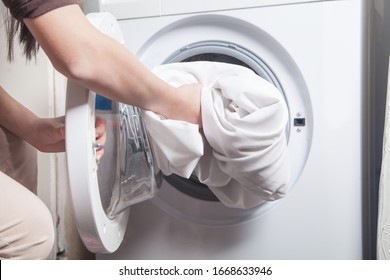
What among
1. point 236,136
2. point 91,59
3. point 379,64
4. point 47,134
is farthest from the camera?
point 379,64

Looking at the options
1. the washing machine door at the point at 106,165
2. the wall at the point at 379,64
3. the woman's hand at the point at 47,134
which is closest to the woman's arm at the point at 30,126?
the woman's hand at the point at 47,134

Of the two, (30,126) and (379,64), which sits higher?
(379,64)

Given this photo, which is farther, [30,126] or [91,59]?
[30,126]

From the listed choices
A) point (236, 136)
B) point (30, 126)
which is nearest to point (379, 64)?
point (236, 136)

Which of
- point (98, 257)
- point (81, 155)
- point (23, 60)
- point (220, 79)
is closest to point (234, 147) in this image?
point (220, 79)

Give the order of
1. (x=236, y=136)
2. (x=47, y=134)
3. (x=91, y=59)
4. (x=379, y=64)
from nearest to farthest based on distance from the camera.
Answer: (x=91, y=59) → (x=236, y=136) → (x=47, y=134) → (x=379, y=64)

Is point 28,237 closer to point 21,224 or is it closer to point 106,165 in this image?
point 21,224

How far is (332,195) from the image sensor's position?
0.69 m

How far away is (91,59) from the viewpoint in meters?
0.43

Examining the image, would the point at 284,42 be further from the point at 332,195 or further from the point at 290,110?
the point at 332,195

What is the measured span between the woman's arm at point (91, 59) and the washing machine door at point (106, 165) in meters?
0.04

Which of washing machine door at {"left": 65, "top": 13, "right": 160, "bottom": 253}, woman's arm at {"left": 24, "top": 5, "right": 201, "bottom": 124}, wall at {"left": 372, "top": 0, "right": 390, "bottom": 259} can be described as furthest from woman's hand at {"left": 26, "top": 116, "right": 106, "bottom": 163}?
wall at {"left": 372, "top": 0, "right": 390, "bottom": 259}

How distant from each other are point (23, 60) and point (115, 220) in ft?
1.59

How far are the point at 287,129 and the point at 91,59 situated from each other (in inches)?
17.2
